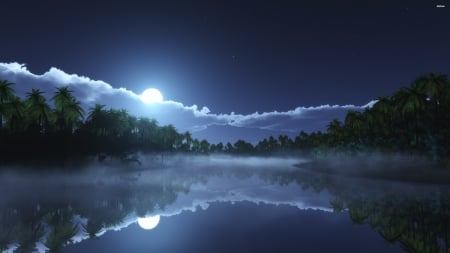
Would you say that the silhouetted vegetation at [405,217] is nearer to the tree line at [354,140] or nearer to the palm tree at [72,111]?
the tree line at [354,140]

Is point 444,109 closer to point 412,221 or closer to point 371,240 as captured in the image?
point 412,221

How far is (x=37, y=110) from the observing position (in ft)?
221

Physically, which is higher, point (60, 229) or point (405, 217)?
point (405, 217)

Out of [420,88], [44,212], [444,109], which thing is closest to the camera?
[44,212]

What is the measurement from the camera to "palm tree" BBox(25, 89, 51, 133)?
6750 centimetres

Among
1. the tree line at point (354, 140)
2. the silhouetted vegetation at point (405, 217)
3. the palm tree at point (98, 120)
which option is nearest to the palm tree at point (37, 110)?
→ the tree line at point (354, 140)

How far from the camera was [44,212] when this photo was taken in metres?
23.4

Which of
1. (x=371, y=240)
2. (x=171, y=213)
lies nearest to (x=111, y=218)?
(x=171, y=213)

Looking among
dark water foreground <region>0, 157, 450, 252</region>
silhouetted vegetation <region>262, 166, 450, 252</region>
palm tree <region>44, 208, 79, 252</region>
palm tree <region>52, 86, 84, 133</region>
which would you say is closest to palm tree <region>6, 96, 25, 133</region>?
palm tree <region>52, 86, 84, 133</region>

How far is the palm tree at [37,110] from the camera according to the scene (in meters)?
67.5

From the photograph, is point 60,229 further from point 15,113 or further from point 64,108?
point 64,108

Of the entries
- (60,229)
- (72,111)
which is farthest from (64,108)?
(60,229)

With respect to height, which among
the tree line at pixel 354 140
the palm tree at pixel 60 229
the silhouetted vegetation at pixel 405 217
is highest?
the tree line at pixel 354 140

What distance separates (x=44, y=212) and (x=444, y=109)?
205 feet
